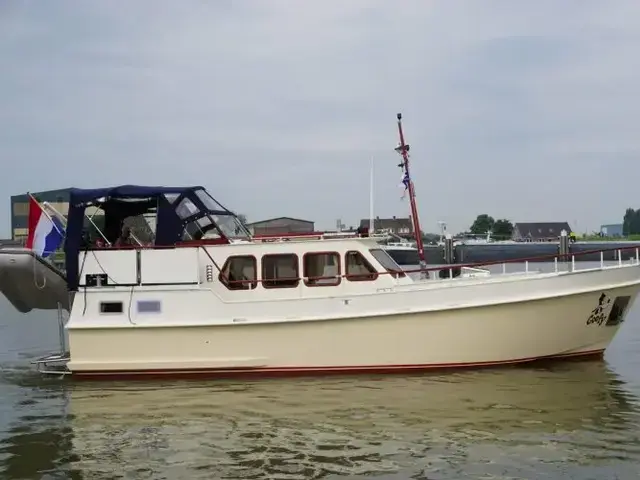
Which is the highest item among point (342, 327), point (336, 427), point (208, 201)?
point (208, 201)

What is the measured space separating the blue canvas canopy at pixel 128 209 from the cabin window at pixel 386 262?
10.4 ft

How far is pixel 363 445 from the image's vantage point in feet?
27.3

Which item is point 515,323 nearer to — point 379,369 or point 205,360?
point 379,369

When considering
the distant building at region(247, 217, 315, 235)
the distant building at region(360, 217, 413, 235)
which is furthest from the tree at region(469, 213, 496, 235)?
the distant building at region(247, 217, 315, 235)

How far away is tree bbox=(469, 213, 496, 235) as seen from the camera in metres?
117

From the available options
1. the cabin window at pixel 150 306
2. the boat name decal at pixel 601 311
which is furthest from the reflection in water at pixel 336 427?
the cabin window at pixel 150 306

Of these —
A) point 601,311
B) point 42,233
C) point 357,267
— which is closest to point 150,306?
point 42,233

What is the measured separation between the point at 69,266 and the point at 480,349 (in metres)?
7.32

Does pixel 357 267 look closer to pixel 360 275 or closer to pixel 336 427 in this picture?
pixel 360 275

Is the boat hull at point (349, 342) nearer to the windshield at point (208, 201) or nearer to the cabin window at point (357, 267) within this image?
the cabin window at point (357, 267)

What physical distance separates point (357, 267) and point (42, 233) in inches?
233

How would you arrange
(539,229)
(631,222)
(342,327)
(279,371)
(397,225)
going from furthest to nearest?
(631,222) < (539,229) < (397,225) < (279,371) < (342,327)

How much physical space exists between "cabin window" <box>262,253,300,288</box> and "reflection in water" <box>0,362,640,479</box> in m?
1.73

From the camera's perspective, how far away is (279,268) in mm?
12391
